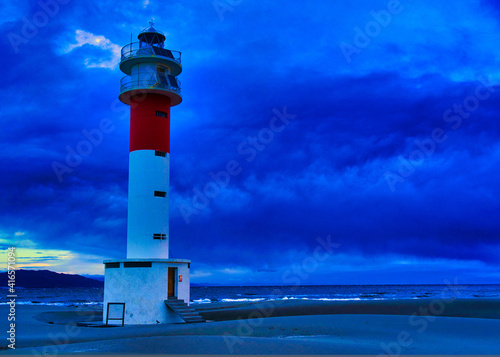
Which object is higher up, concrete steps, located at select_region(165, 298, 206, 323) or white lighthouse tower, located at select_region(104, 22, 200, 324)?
white lighthouse tower, located at select_region(104, 22, 200, 324)

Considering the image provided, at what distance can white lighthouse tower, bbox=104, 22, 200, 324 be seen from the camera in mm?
20234

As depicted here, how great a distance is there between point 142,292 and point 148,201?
12.8ft

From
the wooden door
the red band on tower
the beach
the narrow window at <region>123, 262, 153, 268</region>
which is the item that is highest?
the red band on tower

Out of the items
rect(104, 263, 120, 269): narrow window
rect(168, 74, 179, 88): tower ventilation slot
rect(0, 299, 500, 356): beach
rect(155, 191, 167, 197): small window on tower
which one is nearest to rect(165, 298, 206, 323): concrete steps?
rect(0, 299, 500, 356): beach

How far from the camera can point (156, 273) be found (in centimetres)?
2034

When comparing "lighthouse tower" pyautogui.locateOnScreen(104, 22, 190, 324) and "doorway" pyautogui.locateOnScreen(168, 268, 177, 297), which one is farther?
"doorway" pyautogui.locateOnScreen(168, 268, 177, 297)

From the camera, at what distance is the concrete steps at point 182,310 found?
66.4 feet

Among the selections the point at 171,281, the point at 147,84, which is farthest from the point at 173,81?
the point at 171,281

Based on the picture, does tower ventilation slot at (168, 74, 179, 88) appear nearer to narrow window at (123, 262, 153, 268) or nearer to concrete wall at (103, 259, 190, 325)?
concrete wall at (103, 259, 190, 325)

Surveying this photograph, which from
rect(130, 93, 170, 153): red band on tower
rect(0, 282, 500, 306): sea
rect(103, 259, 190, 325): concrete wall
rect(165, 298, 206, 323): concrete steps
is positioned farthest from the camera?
rect(0, 282, 500, 306): sea

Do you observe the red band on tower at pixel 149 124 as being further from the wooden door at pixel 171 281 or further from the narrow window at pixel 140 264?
the wooden door at pixel 171 281

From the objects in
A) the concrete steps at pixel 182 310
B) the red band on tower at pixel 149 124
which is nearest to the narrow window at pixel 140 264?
the concrete steps at pixel 182 310

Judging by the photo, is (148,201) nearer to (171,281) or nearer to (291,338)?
(171,281)

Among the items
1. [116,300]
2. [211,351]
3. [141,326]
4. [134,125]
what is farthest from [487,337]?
[134,125]
